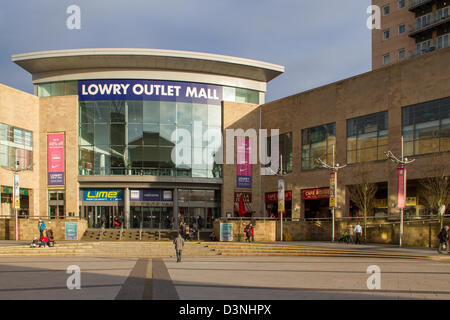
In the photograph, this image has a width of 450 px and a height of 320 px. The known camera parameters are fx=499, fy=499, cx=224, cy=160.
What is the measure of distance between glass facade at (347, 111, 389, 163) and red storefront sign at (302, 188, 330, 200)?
376cm

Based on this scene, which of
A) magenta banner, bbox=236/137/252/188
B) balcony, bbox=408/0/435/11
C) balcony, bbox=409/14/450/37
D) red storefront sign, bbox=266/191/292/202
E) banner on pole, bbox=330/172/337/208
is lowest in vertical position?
red storefront sign, bbox=266/191/292/202

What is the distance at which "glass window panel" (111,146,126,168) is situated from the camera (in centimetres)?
5022

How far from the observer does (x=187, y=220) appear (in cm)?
5138

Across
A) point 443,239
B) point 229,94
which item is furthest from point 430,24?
point 443,239

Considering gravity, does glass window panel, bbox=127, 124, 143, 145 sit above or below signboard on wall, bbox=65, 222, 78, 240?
above

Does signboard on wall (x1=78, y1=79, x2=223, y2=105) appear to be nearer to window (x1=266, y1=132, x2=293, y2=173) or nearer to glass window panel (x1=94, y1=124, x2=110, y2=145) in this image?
glass window panel (x1=94, y1=124, x2=110, y2=145)

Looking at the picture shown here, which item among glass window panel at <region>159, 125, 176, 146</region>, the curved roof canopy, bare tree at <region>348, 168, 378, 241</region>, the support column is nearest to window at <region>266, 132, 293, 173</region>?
the curved roof canopy

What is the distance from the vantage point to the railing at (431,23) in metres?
53.1

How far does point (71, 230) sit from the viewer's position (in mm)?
40312

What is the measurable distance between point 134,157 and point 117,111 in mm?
4969

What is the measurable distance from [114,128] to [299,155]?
18662 mm

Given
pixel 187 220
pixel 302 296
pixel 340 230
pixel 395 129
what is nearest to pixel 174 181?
pixel 187 220

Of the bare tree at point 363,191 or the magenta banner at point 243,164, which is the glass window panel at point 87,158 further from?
the bare tree at point 363,191

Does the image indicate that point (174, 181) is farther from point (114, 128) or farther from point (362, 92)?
point (362, 92)
